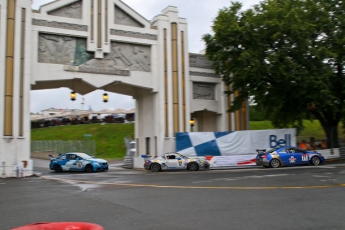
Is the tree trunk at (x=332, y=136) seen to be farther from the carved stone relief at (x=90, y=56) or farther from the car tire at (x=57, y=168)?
the car tire at (x=57, y=168)

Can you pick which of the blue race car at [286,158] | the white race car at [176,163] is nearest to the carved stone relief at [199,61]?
the white race car at [176,163]

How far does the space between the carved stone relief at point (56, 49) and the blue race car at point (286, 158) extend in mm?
14117

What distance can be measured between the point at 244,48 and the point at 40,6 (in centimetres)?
1430

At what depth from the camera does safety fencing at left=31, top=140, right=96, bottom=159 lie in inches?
1630

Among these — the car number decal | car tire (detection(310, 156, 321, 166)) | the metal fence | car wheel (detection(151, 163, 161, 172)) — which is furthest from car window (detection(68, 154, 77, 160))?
car tire (detection(310, 156, 321, 166))

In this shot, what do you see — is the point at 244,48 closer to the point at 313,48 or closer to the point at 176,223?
the point at 313,48

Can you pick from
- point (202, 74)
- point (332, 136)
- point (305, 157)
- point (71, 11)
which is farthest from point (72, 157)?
point (332, 136)

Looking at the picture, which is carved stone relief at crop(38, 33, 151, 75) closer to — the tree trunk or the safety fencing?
the tree trunk

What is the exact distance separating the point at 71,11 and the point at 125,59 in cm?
485

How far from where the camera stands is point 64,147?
42.2 m

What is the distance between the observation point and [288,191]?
37.6 feet

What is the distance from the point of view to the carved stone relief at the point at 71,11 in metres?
25.2

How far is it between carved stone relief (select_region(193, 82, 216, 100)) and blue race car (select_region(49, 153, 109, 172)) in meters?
9.16

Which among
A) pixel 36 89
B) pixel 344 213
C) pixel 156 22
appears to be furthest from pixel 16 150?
pixel 344 213
